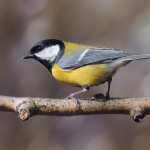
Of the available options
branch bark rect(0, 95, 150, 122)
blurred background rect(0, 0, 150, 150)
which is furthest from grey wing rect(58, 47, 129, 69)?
blurred background rect(0, 0, 150, 150)

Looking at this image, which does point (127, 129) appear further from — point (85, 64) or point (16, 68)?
point (16, 68)

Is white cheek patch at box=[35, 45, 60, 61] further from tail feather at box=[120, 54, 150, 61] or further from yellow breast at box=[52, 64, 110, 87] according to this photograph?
tail feather at box=[120, 54, 150, 61]

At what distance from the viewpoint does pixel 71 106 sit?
0.73 m

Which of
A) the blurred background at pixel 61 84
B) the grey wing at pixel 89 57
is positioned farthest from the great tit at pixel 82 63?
the blurred background at pixel 61 84


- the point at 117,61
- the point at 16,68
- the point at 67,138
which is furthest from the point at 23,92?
the point at 117,61

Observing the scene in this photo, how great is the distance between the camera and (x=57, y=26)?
4.94 ft

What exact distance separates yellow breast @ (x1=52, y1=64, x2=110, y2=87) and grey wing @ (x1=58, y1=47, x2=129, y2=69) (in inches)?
0.8

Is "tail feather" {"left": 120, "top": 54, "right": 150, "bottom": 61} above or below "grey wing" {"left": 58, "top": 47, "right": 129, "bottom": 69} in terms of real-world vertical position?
above

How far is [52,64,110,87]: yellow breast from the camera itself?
83 cm

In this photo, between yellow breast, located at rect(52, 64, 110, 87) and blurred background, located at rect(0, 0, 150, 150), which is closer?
yellow breast, located at rect(52, 64, 110, 87)

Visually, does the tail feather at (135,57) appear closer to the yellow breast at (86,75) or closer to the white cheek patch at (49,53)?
the yellow breast at (86,75)

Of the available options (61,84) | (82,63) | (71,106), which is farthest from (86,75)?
(61,84)

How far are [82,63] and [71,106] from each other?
8.4 inches

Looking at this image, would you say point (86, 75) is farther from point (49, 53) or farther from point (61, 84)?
point (61, 84)
